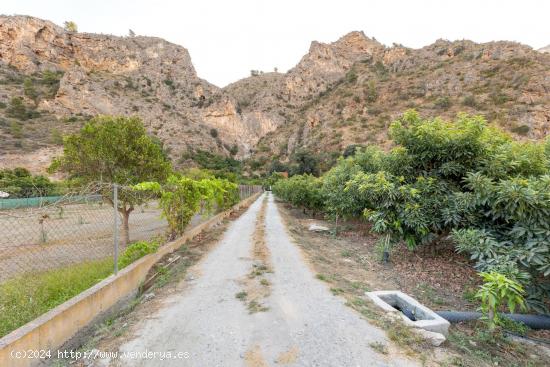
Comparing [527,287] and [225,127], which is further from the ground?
[225,127]

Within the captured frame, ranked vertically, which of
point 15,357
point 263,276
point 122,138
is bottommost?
point 263,276

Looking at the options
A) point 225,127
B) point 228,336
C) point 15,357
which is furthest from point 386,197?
point 225,127

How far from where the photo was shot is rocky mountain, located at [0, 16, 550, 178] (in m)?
44.0

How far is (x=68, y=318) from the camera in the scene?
3.38 metres

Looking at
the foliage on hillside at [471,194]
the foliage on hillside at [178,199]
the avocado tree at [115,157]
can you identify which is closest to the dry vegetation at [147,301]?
the foliage on hillside at [178,199]

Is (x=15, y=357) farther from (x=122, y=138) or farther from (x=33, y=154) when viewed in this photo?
(x=33, y=154)

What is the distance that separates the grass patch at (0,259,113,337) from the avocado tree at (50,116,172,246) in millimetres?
3293

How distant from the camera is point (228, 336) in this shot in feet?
10.8

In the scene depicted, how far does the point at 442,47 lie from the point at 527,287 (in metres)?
88.6

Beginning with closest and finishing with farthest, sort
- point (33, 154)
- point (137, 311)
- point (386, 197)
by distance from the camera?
point (137, 311)
point (386, 197)
point (33, 154)

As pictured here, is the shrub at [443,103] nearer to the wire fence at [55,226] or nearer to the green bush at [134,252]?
the wire fence at [55,226]

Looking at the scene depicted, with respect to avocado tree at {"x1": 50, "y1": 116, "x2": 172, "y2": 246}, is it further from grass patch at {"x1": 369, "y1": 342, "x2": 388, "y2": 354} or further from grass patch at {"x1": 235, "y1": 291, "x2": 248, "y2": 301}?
grass patch at {"x1": 369, "y1": 342, "x2": 388, "y2": 354}

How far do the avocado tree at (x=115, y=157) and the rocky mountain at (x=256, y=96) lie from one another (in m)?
37.8

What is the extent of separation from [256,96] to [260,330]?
348ft
